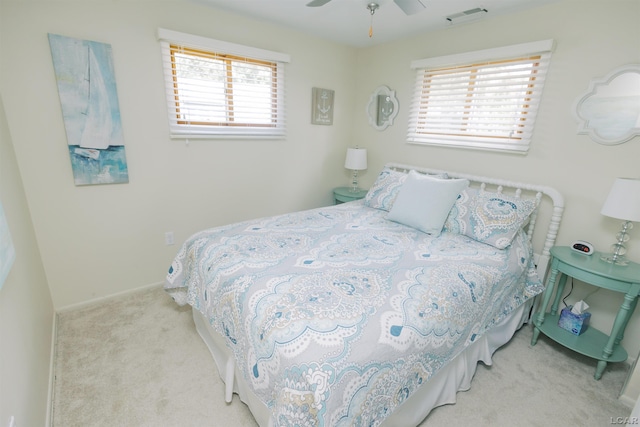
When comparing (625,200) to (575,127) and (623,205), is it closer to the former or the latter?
(623,205)

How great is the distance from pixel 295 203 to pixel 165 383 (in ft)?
6.87

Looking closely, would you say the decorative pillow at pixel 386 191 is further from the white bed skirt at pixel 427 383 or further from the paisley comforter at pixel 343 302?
the white bed skirt at pixel 427 383

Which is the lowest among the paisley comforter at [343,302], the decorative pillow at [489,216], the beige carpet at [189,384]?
the beige carpet at [189,384]

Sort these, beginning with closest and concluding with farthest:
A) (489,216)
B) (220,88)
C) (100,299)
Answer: (489,216) → (100,299) → (220,88)

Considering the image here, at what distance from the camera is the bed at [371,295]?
106cm

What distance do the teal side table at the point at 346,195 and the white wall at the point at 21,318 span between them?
2559 millimetres

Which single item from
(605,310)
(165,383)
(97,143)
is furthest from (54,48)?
(605,310)

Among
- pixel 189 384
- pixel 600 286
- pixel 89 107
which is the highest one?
pixel 89 107

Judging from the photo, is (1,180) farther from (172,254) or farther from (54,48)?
(172,254)

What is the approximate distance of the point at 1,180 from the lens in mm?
1410

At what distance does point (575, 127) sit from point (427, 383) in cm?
200

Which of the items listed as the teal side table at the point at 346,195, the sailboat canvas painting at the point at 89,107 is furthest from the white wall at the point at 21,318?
the teal side table at the point at 346,195

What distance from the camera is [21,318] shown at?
4.40ft

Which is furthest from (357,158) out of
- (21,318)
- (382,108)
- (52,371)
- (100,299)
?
(52,371)
